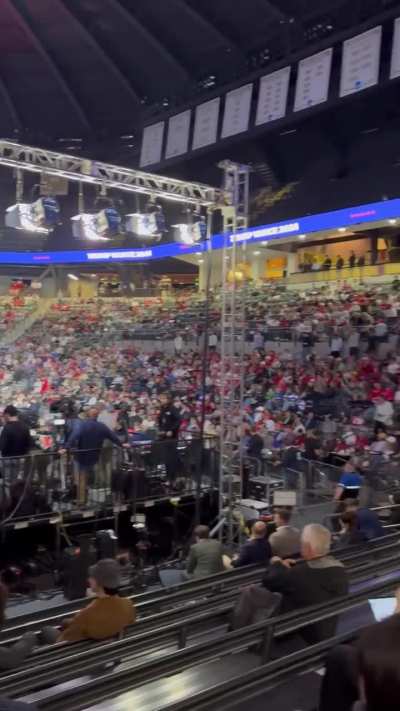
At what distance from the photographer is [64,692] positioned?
322 centimetres

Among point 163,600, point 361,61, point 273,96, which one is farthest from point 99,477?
point 273,96

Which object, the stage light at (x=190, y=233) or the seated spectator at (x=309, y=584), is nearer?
the seated spectator at (x=309, y=584)

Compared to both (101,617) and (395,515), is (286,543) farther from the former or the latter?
(395,515)

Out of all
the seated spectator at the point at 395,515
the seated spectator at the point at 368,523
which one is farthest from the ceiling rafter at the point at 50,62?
the seated spectator at the point at 368,523

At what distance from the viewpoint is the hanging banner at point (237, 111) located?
22641mm

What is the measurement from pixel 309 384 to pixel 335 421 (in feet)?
5.08

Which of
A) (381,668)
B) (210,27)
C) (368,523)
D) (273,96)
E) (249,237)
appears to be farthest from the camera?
(249,237)

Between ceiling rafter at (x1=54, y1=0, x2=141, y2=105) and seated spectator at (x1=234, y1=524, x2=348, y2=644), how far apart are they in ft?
74.6

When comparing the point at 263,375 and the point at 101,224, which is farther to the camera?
the point at 263,375

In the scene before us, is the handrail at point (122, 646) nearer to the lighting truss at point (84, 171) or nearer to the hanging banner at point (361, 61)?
the lighting truss at point (84, 171)

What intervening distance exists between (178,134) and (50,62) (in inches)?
224

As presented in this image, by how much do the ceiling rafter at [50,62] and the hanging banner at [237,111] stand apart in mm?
7370

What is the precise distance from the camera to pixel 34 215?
1035cm

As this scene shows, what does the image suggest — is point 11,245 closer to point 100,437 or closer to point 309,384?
point 309,384
